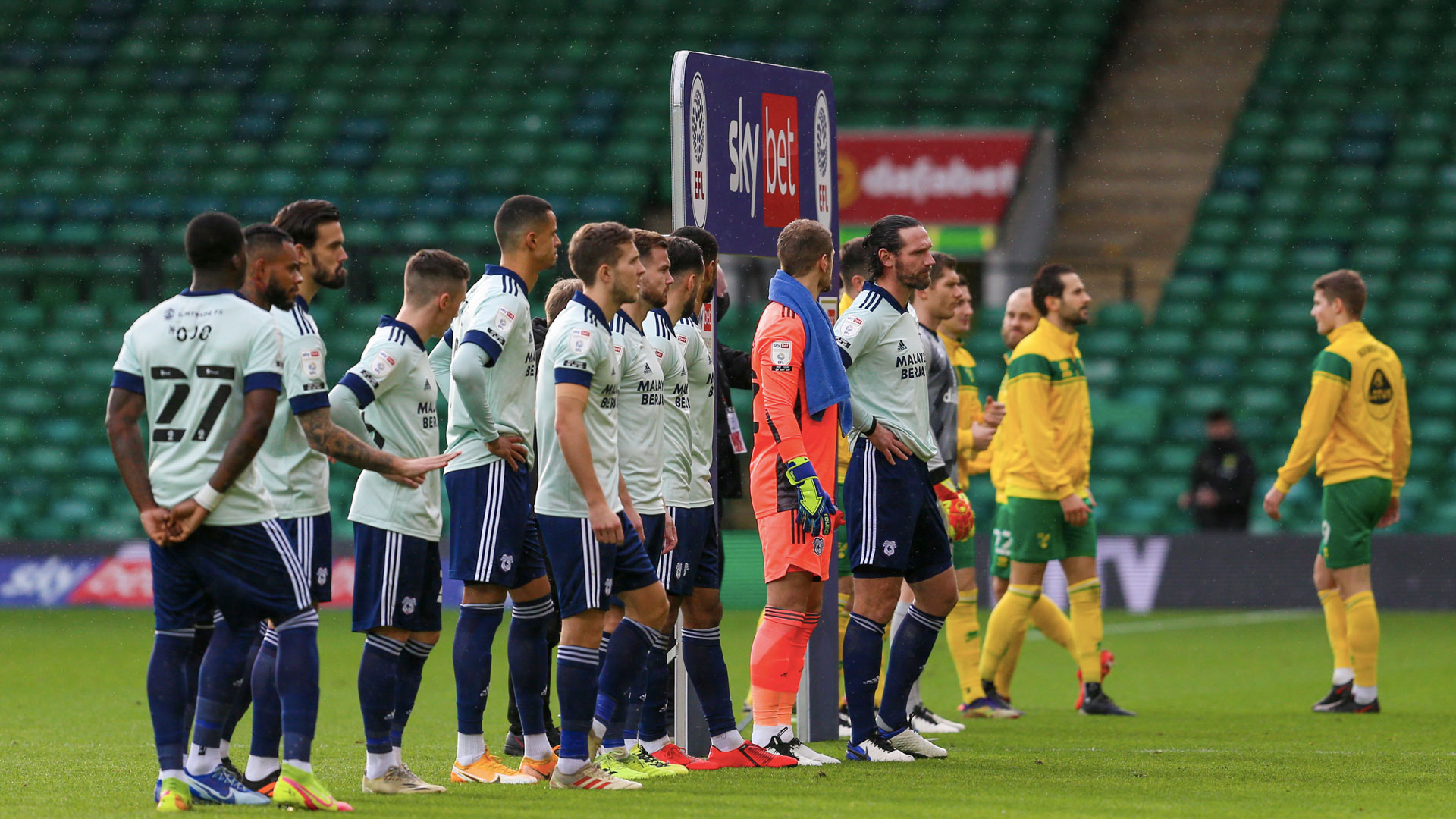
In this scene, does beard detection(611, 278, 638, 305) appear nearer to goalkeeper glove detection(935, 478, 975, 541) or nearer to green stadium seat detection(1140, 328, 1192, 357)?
goalkeeper glove detection(935, 478, 975, 541)

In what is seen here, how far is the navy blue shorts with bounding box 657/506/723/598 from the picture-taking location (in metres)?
6.92

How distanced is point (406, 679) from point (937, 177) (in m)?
14.8

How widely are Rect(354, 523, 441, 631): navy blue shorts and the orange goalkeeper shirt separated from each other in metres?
1.35

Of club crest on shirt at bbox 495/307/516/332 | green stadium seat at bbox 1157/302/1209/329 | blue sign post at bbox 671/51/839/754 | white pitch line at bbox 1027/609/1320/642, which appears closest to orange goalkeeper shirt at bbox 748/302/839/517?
blue sign post at bbox 671/51/839/754

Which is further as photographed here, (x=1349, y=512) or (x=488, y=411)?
(x=1349, y=512)

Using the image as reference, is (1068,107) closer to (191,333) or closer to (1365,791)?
(1365,791)

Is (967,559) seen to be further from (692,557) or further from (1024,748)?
(692,557)

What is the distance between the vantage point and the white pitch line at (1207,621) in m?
14.8

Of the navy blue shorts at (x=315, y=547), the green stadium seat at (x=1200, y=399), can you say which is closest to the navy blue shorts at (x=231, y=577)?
the navy blue shorts at (x=315, y=547)

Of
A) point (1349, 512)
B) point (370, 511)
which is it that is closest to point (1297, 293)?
point (1349, 512)

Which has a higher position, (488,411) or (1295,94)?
(1295,94)

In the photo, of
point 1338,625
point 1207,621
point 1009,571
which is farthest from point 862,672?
point 1207,621

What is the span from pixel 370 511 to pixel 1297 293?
49.0 feet

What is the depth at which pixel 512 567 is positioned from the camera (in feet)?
21.4
